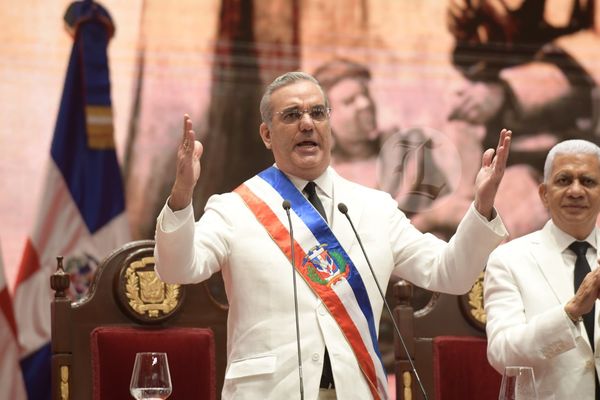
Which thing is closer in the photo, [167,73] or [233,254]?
[233,254]

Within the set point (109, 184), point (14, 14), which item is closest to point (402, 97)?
point (109, 184)

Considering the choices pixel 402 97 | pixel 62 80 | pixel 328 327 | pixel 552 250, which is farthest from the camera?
pixel 402 97

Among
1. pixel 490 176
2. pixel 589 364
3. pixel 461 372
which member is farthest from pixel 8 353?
pixel 490 176

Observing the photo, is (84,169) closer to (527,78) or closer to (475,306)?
(475,306)

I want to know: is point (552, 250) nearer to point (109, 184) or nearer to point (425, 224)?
point (425, 224)

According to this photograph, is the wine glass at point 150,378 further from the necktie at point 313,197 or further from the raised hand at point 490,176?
the raised hand at point 490,176

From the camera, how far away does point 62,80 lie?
4.72m

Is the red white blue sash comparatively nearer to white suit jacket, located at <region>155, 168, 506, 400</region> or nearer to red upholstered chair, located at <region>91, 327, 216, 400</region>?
white suit jacket, located at <region>155, 168, 506, 400</region>

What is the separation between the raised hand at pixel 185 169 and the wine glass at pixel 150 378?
0.37m

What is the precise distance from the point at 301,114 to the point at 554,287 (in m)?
1.07

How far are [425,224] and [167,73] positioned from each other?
4.64 feet

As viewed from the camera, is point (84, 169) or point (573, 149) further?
point (84, 169)

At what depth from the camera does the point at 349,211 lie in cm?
280

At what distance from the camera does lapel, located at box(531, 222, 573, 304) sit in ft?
10.8
